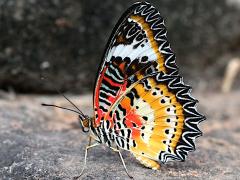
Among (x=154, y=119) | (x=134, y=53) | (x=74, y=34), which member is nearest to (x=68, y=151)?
(x=154, y=119)

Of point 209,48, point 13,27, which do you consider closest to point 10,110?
point 13,27

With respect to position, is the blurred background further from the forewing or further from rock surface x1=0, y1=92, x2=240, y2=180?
the forewing

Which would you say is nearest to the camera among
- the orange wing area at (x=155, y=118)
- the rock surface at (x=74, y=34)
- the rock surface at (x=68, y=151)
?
the rock surface at (x=68, y=151)

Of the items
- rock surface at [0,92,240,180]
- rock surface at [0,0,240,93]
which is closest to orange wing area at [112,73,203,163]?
rock surface at [0,92,240,180]

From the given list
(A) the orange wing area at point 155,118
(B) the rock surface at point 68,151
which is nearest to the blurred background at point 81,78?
(B) the rock surface at point 68,151

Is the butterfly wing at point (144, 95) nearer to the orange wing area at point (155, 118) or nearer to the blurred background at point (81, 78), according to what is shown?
the orange wing area at point (155, 118)

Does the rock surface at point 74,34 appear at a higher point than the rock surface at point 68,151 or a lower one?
higher
